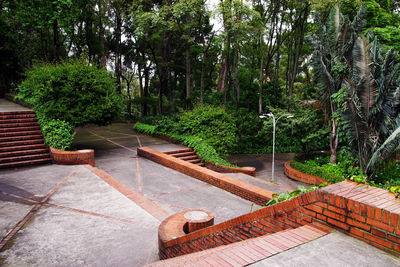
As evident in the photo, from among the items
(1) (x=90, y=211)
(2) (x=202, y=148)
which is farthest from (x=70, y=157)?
(2) (x=202, y=148)

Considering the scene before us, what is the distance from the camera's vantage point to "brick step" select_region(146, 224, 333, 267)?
232cm

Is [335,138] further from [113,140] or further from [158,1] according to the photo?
[158,1]

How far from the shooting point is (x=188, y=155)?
13531mm

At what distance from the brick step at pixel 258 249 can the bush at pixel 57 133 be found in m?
8.84

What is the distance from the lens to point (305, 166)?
14109mm

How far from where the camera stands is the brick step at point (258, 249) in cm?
232

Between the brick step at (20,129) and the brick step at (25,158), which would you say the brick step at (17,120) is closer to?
the brick step at (20,129)

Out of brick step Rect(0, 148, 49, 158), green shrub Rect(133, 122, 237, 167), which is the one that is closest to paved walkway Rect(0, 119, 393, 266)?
brick step Rect(0, 148, 49, 158)

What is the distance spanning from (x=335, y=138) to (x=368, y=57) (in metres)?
5.59

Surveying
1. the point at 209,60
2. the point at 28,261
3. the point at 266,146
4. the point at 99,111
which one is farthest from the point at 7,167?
the point at 209,60

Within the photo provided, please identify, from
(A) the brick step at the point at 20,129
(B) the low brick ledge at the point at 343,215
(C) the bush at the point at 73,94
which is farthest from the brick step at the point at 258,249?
(A) the brick step at the point at 20,129

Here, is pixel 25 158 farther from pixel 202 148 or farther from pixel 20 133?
pixel 202 148

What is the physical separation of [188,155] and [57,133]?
6.24 meters

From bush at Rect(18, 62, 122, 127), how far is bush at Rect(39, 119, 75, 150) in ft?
1.42
